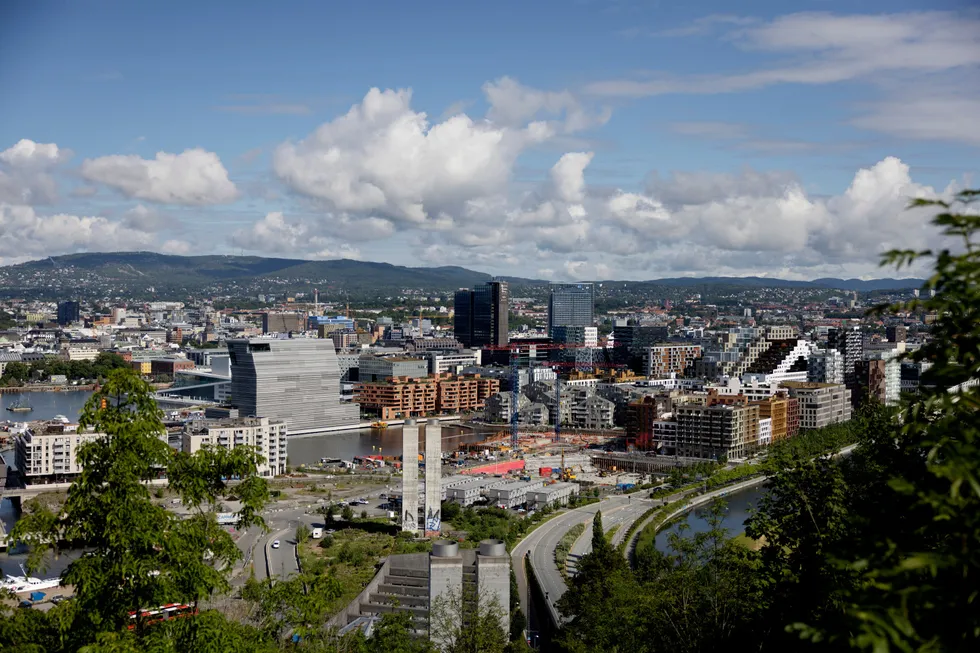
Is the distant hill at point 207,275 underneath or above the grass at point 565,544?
above

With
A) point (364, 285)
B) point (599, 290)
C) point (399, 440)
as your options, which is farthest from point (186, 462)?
point (364, 285)

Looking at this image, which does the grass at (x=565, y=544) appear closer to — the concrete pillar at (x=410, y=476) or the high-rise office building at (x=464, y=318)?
the concrete pillar at (x=410, y=476)

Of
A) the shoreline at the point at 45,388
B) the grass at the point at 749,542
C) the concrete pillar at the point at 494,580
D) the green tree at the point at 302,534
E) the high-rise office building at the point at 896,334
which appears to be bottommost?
the green tree at the point at 302,534

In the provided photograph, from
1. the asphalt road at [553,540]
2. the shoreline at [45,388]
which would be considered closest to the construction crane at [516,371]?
the asphalt road at [553,540]

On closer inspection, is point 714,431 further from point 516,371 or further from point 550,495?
point 516,371

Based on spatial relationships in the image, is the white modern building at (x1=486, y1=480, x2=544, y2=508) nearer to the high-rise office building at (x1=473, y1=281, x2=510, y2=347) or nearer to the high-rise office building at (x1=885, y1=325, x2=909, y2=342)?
the high-rise office building at (x1=473, y1=281, x2=510, y2=347)

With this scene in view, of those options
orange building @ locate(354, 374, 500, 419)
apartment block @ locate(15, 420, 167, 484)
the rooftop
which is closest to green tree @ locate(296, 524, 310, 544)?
apartment block @ locate(15, 420, 167, 484)

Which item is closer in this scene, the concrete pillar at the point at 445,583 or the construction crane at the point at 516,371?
the concrete pillar at the point at 445,583

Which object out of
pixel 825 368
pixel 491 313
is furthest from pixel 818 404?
pixel 491 313
